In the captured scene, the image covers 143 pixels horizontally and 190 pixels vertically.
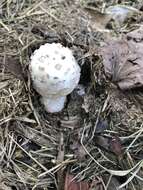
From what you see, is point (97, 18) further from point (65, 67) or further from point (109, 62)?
point (65, 67)

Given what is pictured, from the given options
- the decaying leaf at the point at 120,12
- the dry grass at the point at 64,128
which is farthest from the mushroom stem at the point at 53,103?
the decaying leaf at the point at 120,12

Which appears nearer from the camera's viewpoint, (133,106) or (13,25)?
(133,106)

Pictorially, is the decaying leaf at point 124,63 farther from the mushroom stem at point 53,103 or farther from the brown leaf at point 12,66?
the brown leaf at point 12,66

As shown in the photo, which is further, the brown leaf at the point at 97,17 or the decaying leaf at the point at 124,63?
the brown leaf at the point at 97,17

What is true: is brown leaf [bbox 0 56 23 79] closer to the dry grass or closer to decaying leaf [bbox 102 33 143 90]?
the dry grass

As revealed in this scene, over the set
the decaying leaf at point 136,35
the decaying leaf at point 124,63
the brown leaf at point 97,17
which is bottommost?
the decaying leaf at point 124,63

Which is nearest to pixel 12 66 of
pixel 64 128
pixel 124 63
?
pixel 64 128

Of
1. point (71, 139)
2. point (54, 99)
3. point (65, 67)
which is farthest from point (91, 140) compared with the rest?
point (65, 67)

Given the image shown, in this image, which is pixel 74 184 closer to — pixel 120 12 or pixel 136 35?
A: pixel 136 35
